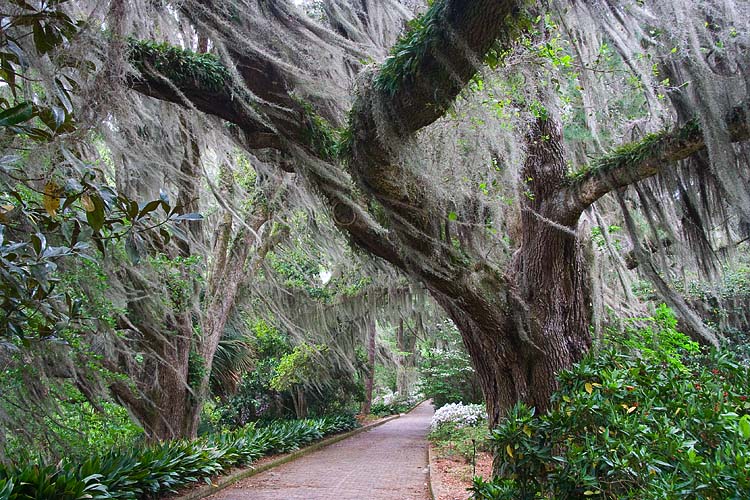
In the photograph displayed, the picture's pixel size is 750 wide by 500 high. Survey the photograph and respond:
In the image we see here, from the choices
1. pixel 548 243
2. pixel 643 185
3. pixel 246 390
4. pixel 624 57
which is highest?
pixel 624 57

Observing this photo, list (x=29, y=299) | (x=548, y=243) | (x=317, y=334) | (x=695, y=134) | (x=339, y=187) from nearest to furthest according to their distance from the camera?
(x=29, y=299)
(x=695, y=134)
(x=339, y=187)
(x=548, y=243)
(x=317, y=334)

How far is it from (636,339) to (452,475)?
383cm

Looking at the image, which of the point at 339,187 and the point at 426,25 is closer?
the point at 426,25

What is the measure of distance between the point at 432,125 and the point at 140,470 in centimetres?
429

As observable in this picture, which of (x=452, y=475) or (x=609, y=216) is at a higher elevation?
(x=609, y=216)

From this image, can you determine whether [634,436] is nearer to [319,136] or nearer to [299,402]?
[319,136]

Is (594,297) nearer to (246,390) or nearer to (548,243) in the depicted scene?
(548,243)

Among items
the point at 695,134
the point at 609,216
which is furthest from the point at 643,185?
the point at 609,216

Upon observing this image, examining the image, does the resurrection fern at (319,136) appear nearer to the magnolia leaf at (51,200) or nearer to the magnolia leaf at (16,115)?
the magnolia leaf at (51,200)

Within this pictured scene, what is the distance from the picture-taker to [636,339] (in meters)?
4.10

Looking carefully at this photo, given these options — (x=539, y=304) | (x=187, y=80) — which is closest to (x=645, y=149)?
(x=539, y=304)

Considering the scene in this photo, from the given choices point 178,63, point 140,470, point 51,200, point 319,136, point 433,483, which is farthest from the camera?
point 433,483

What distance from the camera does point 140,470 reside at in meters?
4.84

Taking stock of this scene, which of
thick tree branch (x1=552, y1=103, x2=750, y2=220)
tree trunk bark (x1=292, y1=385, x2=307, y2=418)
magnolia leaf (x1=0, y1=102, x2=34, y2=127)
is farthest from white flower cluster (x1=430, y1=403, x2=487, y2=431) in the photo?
magnolia leaf (x1=0, y1=102, x2=34, y2=127)
